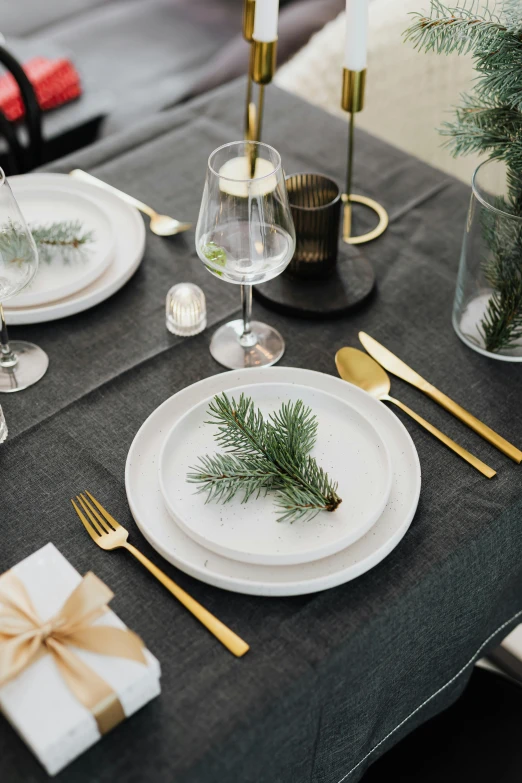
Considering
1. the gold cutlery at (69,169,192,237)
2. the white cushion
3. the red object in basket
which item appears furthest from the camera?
the red object in basket

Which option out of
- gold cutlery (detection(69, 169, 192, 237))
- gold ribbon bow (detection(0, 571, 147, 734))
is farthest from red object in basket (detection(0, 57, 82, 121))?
gold ribbon bow (detection(0, 571, 147, 734))

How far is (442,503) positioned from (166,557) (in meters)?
0.28

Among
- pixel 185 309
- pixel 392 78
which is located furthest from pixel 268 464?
pixel 392 78

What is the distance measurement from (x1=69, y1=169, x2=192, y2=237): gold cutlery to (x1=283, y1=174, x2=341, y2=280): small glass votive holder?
176 millimetres

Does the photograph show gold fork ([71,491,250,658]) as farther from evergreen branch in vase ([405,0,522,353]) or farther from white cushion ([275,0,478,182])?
white cushion ([275,0,478,182])

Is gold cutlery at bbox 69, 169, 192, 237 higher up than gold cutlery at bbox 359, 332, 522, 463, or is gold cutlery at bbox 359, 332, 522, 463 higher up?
gold cutlery at bbox 69, 169, 192, 237

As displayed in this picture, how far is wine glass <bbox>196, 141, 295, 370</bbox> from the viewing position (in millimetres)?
794

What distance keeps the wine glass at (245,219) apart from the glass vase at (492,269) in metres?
0.23

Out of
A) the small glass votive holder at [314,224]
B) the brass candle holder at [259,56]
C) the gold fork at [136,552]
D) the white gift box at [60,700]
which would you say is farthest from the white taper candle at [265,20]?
the white gift box at [60,700]

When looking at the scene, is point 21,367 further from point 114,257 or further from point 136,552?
point 136,552

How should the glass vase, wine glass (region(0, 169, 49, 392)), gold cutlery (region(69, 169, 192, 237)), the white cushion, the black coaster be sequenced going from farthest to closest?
the white cushion
gold cutlery (region(69, 169, 192, 237))
the black coaster
the glass vase
wine glass (region(0, 169, 49, 392))

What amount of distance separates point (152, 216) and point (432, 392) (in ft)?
1.63

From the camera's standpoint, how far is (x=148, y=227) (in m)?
1.16

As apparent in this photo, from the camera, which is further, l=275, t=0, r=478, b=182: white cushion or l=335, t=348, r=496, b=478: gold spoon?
l=275, t=0, r=478, b=182: white cushion
